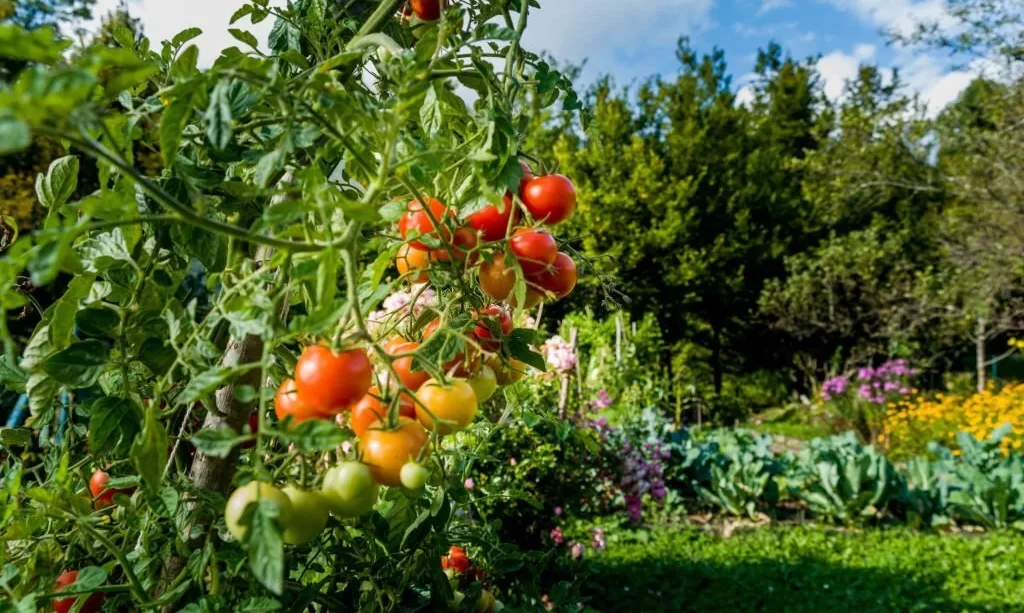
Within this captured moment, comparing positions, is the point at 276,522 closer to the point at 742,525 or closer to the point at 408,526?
the point at 408,526

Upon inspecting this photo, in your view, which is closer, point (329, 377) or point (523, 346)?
point (329, 377)

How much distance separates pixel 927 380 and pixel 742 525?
8970 millimetres

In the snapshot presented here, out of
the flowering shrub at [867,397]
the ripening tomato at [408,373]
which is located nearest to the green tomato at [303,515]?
the ripening tomato at [408,373]

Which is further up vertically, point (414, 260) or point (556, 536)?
point (414, 260)

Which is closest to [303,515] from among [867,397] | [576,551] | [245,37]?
[245,37]

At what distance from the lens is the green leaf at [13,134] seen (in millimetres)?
308

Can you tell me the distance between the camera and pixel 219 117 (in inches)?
17.6

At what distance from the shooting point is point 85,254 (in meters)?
0.61

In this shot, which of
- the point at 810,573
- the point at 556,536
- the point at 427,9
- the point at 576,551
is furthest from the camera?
the point at 810,573

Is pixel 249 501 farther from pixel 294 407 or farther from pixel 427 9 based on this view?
pixel 427 9

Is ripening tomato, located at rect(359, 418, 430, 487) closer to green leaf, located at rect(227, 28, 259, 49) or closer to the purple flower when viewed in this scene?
green leaf, located at rect(227, 28, 259, 49)

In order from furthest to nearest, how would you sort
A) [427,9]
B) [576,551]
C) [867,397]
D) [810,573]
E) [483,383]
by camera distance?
1. [867,397]
2. [810,573]
3. [576,551]
4. [427,9]
5. [483,383]

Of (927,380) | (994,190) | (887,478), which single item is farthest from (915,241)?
(887,478)

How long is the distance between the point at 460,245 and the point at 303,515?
242 mm
